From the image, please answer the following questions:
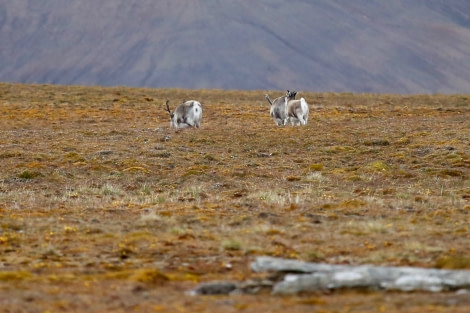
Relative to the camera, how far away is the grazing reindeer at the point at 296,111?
42.6 m

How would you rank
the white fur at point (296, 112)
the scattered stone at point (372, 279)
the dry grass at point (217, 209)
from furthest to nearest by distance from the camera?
the white fur at point (296, 112)
the dry grass at point (217, 209)
the scattered stone at point (372, 279)

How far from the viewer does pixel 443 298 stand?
11797 mm

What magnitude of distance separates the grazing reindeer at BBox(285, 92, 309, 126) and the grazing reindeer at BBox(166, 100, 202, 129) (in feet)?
13.6

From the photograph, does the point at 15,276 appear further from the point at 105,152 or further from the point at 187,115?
the point at 187,115

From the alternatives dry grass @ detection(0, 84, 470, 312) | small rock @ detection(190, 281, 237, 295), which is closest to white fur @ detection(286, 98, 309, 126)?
dry grass @ detection(0, 84, 470, 312)

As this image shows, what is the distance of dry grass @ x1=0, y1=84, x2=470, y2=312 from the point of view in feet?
42.9

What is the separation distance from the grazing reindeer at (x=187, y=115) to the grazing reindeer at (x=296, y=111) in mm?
4131

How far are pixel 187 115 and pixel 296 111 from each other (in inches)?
197

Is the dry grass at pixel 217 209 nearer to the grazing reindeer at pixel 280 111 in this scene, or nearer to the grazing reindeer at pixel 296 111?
the grazing reindeer at pixel 280 111

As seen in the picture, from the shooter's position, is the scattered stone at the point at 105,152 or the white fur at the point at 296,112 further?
the white fur at the point at 296,112

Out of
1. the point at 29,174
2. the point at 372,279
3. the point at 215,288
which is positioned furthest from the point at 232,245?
the point at 29,174

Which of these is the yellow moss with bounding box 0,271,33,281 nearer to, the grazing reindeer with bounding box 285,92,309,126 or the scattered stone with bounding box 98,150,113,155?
the scattered stone with bounding box 98,150,113,155

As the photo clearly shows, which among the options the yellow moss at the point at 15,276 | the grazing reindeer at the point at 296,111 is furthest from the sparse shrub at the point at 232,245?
the grazing reindeer at the point at 296,111

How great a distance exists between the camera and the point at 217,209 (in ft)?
67.3
